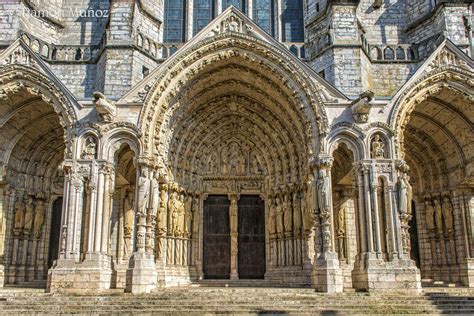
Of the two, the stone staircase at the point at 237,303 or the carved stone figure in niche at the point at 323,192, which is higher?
the carved stone figure in niche at the point at 323,192

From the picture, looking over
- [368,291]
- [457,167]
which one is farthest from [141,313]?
[457,167]

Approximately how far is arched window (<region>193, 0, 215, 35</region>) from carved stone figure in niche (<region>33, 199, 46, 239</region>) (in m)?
8.13

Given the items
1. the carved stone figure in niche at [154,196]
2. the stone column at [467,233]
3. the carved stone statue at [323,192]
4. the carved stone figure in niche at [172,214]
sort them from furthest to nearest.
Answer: the carved stone figure in niche at [172,214]
the stone column at [467,233]
the carved stone figure in niche at [154,196]
the carved stone statue at [323,192]

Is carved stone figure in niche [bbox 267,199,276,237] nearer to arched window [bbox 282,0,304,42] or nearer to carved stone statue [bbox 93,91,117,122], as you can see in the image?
carved stone statue [bbox 93,91,117,122]

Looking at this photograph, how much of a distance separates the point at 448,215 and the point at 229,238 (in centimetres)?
687

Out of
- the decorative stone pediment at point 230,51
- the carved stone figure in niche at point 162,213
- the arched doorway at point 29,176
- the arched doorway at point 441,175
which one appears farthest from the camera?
the arched doorway at point 29,176

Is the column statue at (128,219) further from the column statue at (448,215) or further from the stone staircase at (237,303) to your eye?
the column statue at (448,215)

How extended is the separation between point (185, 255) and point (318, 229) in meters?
4.57

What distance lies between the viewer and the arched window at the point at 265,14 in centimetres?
1647

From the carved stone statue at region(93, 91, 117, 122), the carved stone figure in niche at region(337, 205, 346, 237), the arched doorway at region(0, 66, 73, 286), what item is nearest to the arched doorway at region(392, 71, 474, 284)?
the carved stone figure in niche at region(337, 205, 346, 237)

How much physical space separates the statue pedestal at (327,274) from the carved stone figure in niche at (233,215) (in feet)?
12.8

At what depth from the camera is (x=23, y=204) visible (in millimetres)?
13742

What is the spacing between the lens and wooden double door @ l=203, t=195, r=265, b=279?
46.9 ft

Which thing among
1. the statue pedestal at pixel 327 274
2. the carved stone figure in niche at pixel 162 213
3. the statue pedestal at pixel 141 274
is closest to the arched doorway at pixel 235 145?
the carved stone figure in niche at pixel 162 213
